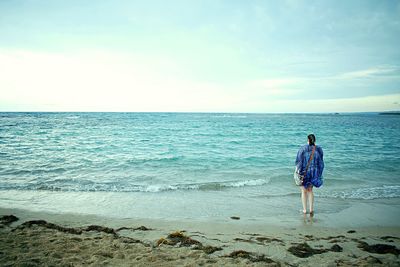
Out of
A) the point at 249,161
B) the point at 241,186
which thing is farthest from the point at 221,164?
the point at 241,186

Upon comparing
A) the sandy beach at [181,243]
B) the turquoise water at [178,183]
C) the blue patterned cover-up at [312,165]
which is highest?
the blue patterned cover-up at [312,165]

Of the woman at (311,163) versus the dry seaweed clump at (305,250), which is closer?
the dry seaweed clump at (305,250)

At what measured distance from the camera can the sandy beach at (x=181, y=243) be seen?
12.3ft

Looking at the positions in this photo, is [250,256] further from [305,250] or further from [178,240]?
[178,240]

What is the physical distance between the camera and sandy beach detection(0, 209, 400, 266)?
3.75 metres

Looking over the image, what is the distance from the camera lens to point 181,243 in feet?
14.6

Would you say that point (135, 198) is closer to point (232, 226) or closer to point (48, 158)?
point (232, 226)

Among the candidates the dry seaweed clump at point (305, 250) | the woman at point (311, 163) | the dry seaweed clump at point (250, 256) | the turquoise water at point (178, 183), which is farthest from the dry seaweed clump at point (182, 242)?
the woman at point (311, 163)

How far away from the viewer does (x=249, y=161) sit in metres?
14.1

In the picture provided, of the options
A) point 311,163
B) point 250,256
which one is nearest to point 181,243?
point 250,256

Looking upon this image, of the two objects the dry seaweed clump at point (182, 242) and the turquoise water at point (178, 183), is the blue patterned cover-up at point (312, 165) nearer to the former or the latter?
the turquoise water at point (178, 183)

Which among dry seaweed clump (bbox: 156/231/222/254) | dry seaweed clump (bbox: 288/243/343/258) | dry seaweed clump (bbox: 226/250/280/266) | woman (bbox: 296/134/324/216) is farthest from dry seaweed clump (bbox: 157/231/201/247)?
woman (bbox: 296/134/324/216)

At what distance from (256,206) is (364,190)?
4799 mm

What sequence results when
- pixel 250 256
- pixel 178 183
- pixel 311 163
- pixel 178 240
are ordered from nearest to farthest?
pixel 250 256 → pixel 178 240 → pixel 311 163 → pixel 178 183
